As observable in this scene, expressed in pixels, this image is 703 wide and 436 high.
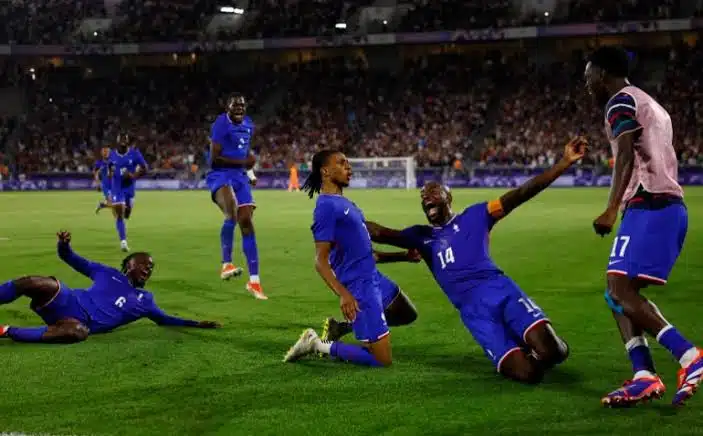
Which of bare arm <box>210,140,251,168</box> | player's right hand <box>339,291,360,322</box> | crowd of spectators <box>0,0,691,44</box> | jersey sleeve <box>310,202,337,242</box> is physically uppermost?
crowd of spectators <box>0,0,691,44</box>

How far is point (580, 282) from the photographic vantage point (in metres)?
11.3

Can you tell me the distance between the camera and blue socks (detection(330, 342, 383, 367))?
21.6 ft

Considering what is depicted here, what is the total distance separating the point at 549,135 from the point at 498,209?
4281 cm

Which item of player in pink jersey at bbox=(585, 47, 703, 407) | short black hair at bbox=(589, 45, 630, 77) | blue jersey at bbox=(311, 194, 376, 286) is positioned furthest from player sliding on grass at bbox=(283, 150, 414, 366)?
short black hair at bbox=(589, 45, 630, 77)

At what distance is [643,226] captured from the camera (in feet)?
17.6

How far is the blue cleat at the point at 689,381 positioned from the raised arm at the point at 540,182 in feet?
4.69

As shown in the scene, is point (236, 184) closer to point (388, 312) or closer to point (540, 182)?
point (388, 312)

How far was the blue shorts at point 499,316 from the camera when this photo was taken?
619cm

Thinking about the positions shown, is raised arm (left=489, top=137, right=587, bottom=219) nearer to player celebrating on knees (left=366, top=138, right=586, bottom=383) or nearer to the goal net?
player celebrating on knees (left=366, top=138, right=586, bottom=383)

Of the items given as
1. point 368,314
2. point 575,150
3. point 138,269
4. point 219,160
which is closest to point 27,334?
point 138,269

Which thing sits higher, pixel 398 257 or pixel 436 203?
pixel 436 203

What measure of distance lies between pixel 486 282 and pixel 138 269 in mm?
3249

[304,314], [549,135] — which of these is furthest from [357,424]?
[549,135]

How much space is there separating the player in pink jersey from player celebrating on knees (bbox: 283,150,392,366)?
1792mm
